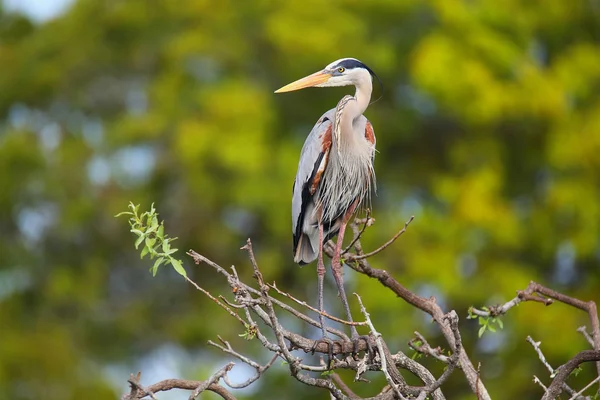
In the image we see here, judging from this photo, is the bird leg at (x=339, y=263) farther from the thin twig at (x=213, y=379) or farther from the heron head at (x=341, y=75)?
the thin twig at (x=213, y=379)

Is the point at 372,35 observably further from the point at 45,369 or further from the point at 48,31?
the point at 45,369

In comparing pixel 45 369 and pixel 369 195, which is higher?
pixel 45 369

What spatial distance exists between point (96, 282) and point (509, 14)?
20.4ft

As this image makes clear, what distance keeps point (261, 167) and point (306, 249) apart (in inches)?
304

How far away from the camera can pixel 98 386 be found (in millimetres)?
13617

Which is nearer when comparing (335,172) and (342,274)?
(342,274)

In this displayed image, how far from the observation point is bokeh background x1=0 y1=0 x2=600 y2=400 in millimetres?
12938

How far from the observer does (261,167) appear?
1370cm

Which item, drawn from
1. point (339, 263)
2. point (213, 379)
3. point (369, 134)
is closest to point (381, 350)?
point (213, 379)

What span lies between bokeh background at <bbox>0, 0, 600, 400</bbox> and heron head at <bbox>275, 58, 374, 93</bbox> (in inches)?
251

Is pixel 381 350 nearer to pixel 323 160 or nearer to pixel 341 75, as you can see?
pixel 323 160

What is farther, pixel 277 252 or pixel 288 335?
pixel 277 252

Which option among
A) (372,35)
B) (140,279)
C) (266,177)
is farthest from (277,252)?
(372,35)

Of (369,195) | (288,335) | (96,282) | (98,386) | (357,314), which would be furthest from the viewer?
(96,282)
